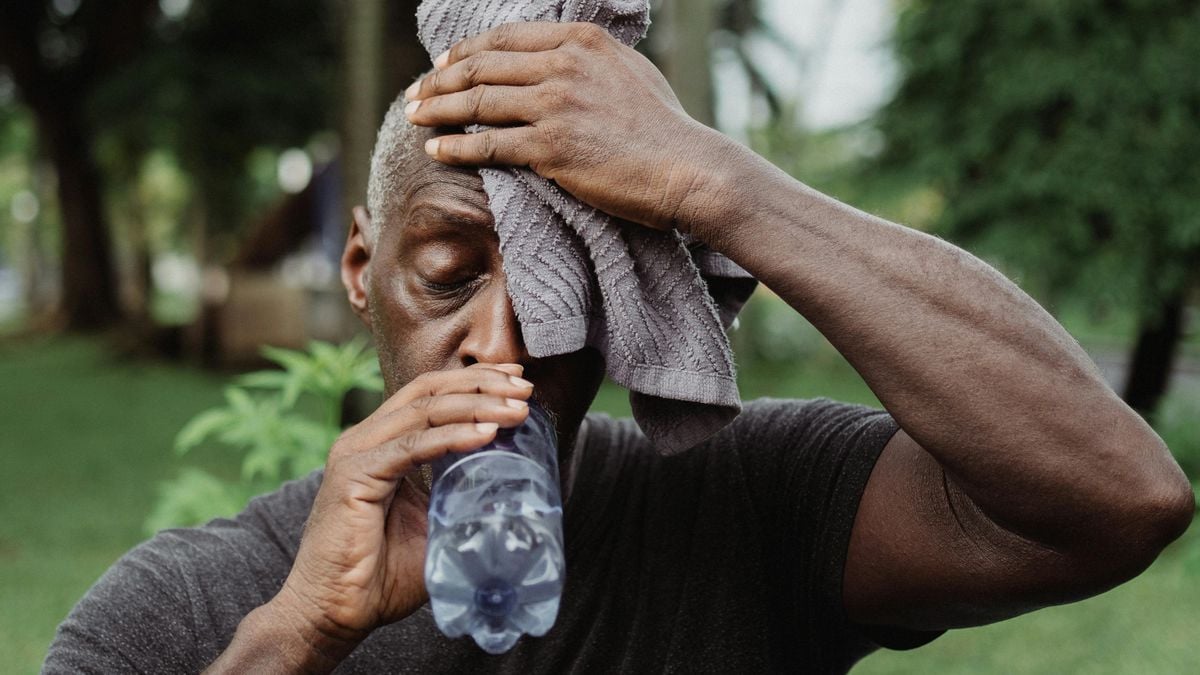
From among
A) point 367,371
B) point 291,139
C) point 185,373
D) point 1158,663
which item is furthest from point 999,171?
point 185,373

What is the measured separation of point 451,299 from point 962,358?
0.82m

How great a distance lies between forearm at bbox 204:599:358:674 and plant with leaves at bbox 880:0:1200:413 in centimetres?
722

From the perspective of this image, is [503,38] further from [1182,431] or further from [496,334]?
[1182,431]

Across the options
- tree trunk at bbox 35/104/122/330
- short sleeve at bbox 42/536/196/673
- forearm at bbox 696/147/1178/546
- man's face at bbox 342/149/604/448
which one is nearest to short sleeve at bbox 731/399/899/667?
forearm at bbox 696/147/1178/546

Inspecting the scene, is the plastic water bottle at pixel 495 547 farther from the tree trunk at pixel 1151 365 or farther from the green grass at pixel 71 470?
the tree trunk at pixel 1151 365

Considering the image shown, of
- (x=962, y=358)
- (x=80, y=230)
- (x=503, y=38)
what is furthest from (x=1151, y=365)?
(x=80, y=230)

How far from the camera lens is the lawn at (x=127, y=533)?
5.28m

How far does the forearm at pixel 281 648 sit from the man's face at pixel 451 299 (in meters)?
0.46

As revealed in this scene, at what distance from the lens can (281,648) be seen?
5.27ft

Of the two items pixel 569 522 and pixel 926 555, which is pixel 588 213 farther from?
pixel 926 555

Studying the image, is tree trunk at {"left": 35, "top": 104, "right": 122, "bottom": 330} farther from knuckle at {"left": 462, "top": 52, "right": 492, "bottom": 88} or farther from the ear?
knuckle at {"left": 462, "top": 52, "right": 492, "bottom": 88}

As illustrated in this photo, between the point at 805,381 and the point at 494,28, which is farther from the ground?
the point at 494,28

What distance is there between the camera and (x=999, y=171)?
8117mm

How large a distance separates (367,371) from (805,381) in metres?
13.1
